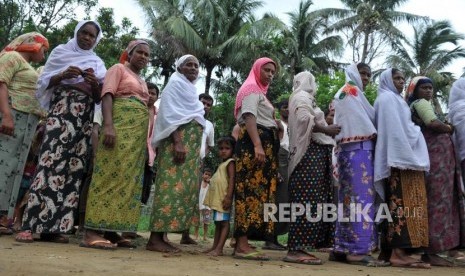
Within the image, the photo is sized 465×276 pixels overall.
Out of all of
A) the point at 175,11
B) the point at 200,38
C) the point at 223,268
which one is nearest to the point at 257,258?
the point at 223,268

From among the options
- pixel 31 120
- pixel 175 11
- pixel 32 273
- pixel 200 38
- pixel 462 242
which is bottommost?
pixel 32 273

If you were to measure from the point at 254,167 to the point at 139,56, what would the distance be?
1.49 m

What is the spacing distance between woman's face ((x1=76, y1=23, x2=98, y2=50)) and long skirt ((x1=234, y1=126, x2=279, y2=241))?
164 cm

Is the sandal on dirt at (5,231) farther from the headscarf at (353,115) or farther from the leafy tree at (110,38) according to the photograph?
the leafy tree at (110,38)

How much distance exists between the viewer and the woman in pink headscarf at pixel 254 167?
405 centimetres

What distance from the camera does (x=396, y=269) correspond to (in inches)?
154

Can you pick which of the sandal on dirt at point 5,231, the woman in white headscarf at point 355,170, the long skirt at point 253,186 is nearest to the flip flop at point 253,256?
the long skirt at point 253,186

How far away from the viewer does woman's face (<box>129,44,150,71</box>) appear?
4.36 metres

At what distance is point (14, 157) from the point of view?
435 centimetres

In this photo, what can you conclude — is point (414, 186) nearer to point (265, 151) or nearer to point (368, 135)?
point (368, 135)

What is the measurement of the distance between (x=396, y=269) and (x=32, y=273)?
2836 mm

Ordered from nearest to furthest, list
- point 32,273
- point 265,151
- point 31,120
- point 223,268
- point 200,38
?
point 32,273 < point 223,268 < point 265,151 < point 31,120 < point 200,38

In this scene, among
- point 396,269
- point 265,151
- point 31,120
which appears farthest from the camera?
point 31,120

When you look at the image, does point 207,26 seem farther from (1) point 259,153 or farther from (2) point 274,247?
(1) point 259,153
